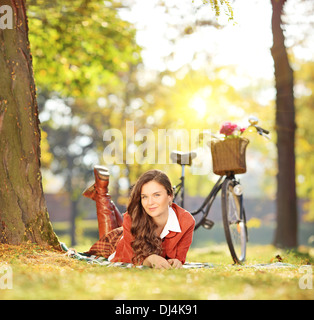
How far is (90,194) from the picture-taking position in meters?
4.86

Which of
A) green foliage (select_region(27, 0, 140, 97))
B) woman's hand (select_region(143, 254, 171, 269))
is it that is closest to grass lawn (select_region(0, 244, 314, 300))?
woman's hand (select_region(143, 254, 171, 269))

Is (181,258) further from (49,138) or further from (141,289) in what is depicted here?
(49,138)

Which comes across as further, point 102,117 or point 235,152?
point 102,117

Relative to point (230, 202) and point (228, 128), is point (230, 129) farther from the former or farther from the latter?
point (230, 202)

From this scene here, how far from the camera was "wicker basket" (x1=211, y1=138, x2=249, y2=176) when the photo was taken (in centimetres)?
527

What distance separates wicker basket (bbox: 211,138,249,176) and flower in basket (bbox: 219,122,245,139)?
106 millimetres

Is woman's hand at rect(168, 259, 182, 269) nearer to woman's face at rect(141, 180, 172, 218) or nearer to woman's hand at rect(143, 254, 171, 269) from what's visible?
woman's hand at rect(143, 254, 171, 269)

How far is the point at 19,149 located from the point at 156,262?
1807mm

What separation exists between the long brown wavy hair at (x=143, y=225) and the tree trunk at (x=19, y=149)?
1.06m

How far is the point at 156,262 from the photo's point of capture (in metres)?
3.46
